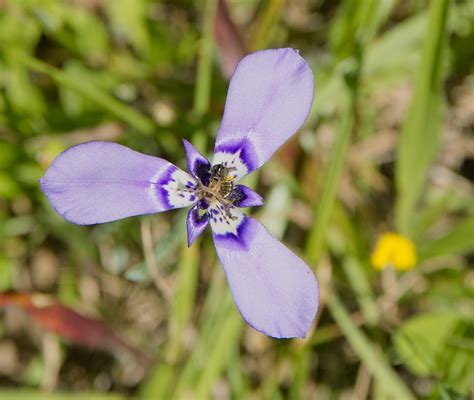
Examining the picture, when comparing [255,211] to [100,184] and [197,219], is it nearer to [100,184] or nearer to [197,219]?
[197,219]

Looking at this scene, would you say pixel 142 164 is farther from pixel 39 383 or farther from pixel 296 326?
pixel 39 383

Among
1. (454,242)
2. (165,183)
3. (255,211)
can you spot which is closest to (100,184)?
(165,183)

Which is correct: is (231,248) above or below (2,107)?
below

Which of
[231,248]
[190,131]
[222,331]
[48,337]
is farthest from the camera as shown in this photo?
[48,337]

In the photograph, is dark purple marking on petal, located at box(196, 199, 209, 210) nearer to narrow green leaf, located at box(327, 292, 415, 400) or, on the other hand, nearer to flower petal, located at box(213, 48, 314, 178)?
flower petal, located at box(213, 48, 314, 178)

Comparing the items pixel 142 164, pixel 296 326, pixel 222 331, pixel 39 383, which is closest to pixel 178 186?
pixel 142 164

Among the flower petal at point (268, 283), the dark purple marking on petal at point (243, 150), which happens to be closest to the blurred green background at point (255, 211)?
the dark purple marking on petal at point (243, 150)

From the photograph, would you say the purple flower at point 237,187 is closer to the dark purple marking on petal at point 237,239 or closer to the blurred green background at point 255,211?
the dark purple marking on petal at point 237,239
